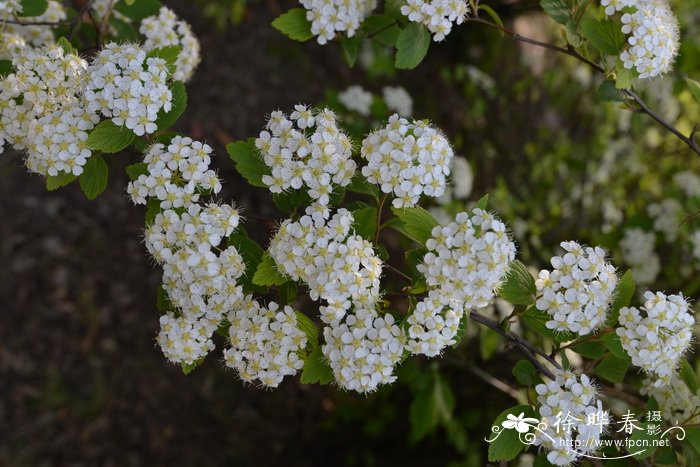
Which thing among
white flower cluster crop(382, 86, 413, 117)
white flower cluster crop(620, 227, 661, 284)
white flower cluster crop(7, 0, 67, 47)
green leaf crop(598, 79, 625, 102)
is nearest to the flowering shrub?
white flower cluster crop(7, 0, 67, 47)

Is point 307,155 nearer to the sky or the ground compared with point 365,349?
nearer to the sky

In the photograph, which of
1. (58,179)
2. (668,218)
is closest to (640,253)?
(668,218)

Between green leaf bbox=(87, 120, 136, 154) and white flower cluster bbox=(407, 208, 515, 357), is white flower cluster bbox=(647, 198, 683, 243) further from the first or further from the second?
green leaf bbox=(87, 120, 136, 154)

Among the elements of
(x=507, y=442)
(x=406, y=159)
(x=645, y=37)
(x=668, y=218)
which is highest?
(x=645, y=37)

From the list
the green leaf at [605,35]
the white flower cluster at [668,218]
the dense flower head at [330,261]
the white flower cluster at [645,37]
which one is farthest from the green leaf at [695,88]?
the dense flower head at [330,261]

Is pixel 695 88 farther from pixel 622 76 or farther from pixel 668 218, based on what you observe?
pixel 668 218

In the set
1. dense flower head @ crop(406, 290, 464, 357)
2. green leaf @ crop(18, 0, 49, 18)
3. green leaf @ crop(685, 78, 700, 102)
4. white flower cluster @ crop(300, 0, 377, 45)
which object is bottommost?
dense flower head @ crop(406, 290, 464, 357)
